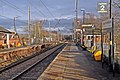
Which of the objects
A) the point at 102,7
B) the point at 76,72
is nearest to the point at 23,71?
the point at 76,72

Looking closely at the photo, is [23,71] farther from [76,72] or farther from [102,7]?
[102,7]

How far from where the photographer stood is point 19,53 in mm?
36594

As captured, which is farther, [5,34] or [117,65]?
[5,34]

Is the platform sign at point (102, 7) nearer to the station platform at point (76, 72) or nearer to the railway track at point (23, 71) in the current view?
the station platform at point (76, 72)

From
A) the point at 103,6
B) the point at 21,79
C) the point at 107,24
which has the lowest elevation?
the point at 21,79

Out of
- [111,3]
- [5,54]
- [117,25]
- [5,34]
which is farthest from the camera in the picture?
[5,34]

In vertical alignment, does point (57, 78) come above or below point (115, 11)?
below

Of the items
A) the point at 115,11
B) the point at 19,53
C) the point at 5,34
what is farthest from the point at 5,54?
the point at 5,34

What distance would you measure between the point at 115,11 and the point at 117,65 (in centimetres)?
543

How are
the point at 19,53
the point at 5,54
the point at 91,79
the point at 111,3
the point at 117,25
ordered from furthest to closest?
the point at 19,53 < the point at 5,54 < the point at 117,25 < the point at 111,3 < the point at 91,79

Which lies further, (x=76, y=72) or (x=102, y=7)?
(x=102, y=7)

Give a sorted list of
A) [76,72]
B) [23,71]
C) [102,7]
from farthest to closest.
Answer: [23,71] < [102,7] < [76,72]

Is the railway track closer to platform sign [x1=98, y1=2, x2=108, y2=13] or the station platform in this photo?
the station platform

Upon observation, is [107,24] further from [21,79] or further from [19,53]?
[19,53]
